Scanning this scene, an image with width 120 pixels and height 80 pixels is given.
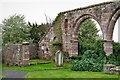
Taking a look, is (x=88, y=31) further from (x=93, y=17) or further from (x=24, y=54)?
(x=24, y=54)

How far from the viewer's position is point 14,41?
39094mm

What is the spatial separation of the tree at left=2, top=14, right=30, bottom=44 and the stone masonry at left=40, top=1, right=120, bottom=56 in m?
4.87

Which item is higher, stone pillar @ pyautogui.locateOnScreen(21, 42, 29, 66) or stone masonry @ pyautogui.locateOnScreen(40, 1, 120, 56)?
stone masonry @ pyautogui.locateOnScreen(40, 1, 120, 56)

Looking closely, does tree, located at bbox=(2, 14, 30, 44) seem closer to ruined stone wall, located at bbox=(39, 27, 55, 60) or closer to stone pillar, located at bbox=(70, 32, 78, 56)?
ruined stone wall, located at bbox=(39, 27, 55, 60)

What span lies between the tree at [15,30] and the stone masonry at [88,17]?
Answer: 4874 millimetres

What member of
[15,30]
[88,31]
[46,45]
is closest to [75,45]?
[46,45]

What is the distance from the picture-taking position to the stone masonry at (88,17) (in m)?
28.6

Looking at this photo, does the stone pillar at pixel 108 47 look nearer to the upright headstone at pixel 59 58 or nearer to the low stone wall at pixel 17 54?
the upright headstone at pixel 59 58

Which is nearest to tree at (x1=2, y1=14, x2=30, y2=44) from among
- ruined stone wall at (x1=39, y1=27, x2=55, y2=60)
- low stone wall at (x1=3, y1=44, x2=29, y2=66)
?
ruined stone wall at (x1=39, y1=27, x2=55, y2=60)

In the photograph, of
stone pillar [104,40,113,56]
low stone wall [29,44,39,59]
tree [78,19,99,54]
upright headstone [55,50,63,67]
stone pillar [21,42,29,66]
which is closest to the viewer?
upright headstone [55,50,63,67]

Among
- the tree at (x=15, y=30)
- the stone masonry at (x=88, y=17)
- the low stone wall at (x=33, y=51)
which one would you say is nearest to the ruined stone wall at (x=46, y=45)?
the stone masonry at (x=88, y=17)

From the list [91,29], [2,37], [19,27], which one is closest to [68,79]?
[2,37]

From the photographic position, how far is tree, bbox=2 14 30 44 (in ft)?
130

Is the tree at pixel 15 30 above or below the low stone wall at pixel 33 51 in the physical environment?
above
